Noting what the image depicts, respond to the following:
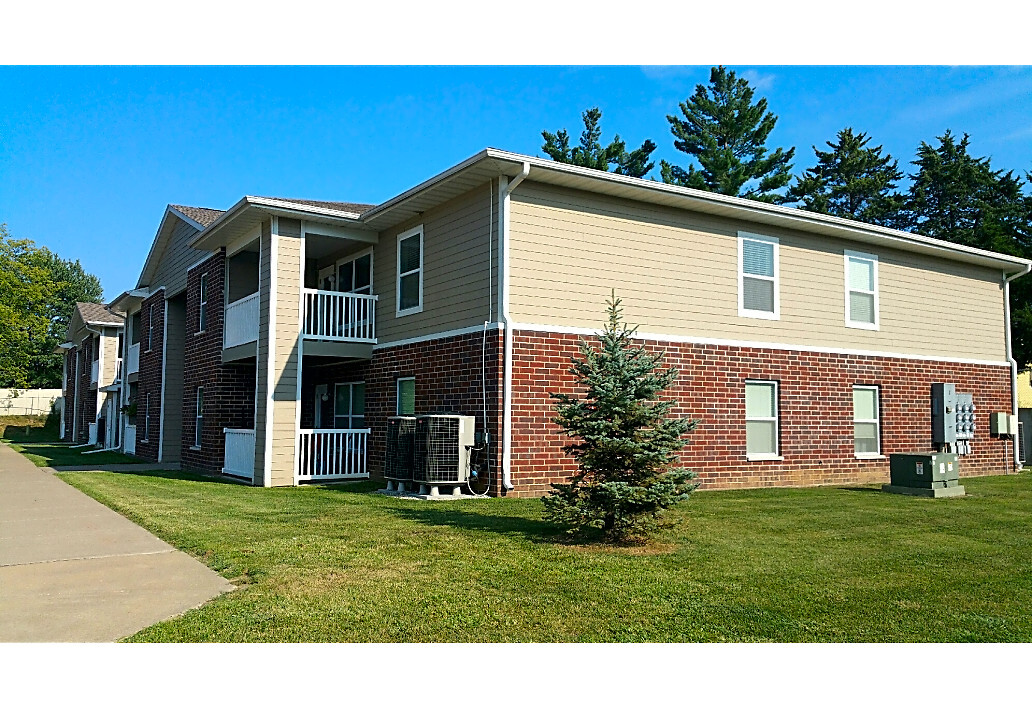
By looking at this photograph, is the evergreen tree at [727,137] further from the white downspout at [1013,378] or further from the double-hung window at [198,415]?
the double-hung window at [198,415]

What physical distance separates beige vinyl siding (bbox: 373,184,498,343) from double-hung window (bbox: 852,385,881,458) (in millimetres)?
8006

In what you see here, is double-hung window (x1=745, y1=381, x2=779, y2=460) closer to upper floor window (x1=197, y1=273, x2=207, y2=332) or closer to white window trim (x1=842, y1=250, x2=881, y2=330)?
white window trim (x1=842, y1=250, x2=881, y2=330)

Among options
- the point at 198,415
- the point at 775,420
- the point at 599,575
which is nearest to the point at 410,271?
the point at 775,420

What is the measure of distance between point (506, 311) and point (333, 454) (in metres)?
5.21

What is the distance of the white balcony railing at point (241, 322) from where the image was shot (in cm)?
1611

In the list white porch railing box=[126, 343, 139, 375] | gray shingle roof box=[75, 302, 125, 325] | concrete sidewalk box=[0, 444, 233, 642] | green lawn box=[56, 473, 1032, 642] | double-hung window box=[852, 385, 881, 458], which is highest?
gray shingle roof box=[75, 302, 125, 325]

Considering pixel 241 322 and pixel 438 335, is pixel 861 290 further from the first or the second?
pixel 241 322

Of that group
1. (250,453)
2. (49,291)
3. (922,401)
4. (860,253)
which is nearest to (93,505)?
(250,453)

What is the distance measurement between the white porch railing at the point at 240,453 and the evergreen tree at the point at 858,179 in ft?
110

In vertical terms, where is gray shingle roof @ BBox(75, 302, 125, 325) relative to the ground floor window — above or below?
above

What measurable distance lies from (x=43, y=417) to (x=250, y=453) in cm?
3808

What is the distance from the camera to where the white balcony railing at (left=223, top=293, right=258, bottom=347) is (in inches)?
634

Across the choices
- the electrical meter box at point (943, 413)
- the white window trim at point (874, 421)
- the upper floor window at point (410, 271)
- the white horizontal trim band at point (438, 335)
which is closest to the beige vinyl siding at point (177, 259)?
the upper floor window at point (410, 271)

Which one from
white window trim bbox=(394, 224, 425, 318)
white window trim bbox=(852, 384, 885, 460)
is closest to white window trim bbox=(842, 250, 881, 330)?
white window trim bbox=(852, 384, 885, 460)
